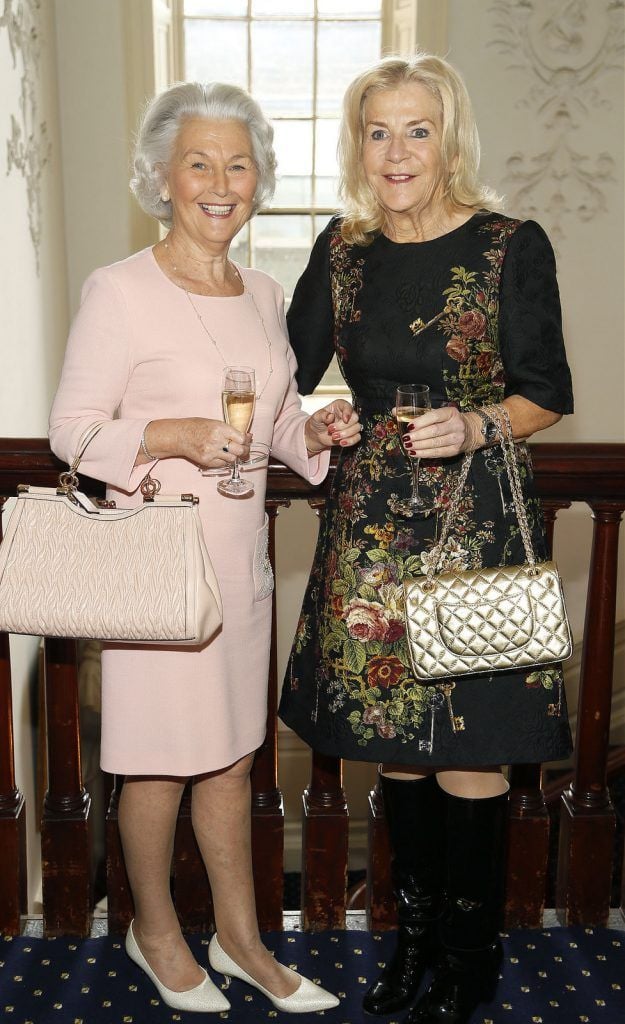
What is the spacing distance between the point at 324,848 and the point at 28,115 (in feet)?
10.1

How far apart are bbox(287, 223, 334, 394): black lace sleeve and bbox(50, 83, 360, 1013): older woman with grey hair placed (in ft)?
0.15

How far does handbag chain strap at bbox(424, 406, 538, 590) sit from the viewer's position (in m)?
1.75

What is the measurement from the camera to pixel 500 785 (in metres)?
1.87

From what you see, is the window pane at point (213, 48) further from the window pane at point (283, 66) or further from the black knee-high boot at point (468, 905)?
the black knee-high boot at point (468, 905)

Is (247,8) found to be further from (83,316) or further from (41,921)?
(41,921)

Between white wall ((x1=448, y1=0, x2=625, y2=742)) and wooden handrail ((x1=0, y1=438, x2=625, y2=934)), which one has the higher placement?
white wall ((x1=448, y1=0, x2=625, y2=742))

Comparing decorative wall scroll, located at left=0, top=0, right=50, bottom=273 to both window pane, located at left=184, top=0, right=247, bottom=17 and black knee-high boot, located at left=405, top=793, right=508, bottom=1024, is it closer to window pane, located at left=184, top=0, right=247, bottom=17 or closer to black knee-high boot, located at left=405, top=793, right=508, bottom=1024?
window pane, located at left=184, top=0, right=247, bottom=17

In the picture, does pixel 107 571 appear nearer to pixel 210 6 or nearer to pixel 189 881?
pixel 189 881

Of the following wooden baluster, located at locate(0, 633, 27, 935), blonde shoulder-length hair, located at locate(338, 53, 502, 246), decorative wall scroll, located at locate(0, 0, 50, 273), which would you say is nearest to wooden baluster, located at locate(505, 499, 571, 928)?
wooden baluster, located at locate(0, 633, 27, 935)

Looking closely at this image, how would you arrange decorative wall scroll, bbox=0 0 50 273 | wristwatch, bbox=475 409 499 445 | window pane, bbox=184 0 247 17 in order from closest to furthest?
1. wristwatch, bbox=475 409 499 445
2. decorative wall scroll, bbox=0 0 50 273
3. window pane, bbox=184 0 247 17

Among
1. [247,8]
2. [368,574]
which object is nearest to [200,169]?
[368,574]

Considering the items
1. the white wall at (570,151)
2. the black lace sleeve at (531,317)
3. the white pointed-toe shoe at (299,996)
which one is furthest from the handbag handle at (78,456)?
the white wall at (570,151)

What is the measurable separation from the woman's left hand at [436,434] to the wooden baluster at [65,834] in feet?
2.70

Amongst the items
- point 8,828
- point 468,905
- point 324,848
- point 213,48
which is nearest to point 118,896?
point 8,828
